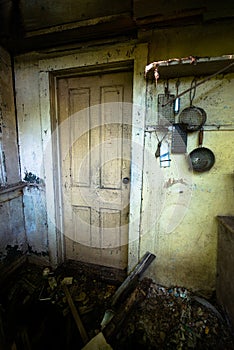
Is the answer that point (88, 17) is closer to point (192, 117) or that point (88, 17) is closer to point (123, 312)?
point (192, 117)

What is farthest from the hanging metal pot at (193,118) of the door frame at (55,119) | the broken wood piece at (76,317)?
the broken wood piece at (76,317)

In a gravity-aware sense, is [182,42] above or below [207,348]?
above

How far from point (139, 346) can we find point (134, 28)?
2.44 meters

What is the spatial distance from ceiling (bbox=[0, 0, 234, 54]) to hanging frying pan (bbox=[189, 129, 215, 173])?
0.82 metres

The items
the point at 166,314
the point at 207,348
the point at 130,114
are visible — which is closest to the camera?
the point at 207,348

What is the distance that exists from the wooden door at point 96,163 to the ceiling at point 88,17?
0.34 m

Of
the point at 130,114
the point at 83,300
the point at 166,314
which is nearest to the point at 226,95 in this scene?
the point at 130,114

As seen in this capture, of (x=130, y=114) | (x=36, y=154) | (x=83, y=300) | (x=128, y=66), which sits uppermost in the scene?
(x=128, y=66)

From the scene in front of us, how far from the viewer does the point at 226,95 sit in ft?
4.19

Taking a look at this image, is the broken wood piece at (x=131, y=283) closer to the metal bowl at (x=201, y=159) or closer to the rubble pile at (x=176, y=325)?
the rubble pile at (x=176, y=325)

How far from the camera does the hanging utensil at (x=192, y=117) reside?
131cm

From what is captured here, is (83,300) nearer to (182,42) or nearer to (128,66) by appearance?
(128,66)

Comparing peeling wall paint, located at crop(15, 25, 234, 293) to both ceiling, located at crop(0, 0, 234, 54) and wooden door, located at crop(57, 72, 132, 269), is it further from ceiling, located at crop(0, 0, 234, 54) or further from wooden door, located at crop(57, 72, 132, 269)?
wooden door, located at crop(57, 72, 132, 269)

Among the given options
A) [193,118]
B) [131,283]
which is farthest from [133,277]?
[193,118]
